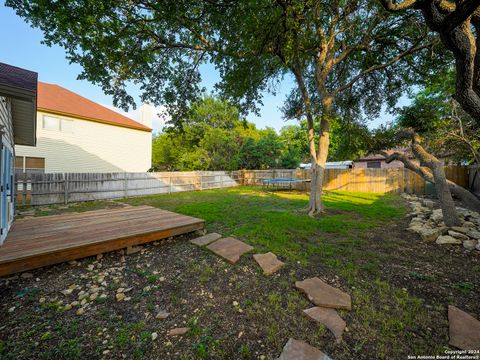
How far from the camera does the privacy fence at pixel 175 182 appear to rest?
7969mm

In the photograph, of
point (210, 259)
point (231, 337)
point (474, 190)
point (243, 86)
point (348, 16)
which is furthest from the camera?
point (474, 190)

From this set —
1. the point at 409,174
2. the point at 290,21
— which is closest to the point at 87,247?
the point at 290,21

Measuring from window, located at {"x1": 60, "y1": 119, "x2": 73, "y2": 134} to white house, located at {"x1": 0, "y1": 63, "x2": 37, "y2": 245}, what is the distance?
23.3ft

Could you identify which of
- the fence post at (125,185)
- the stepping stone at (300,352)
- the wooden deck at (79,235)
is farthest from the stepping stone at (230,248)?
the fence post at (125,185)

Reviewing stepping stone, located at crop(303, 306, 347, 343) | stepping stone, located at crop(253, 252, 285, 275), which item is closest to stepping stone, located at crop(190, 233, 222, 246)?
stepping stone, located at crop(253, 252, 285, 275)

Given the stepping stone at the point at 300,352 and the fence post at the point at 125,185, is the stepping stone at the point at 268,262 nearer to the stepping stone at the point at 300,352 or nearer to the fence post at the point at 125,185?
the stepping stone at the point at 300,352

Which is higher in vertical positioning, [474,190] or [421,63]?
[421,63]

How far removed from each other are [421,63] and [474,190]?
901 centimetres

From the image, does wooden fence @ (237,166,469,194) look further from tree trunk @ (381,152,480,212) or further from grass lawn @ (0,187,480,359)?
grass lawn @ (0,187,480,359)

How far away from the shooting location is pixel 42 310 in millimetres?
1997

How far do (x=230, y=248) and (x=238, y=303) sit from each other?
4.40 feet

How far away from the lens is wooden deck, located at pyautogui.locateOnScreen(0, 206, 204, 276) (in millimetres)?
2504

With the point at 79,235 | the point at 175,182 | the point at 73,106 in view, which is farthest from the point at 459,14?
the point at 73,106

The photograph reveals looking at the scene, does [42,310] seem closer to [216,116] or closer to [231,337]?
[231,337]
